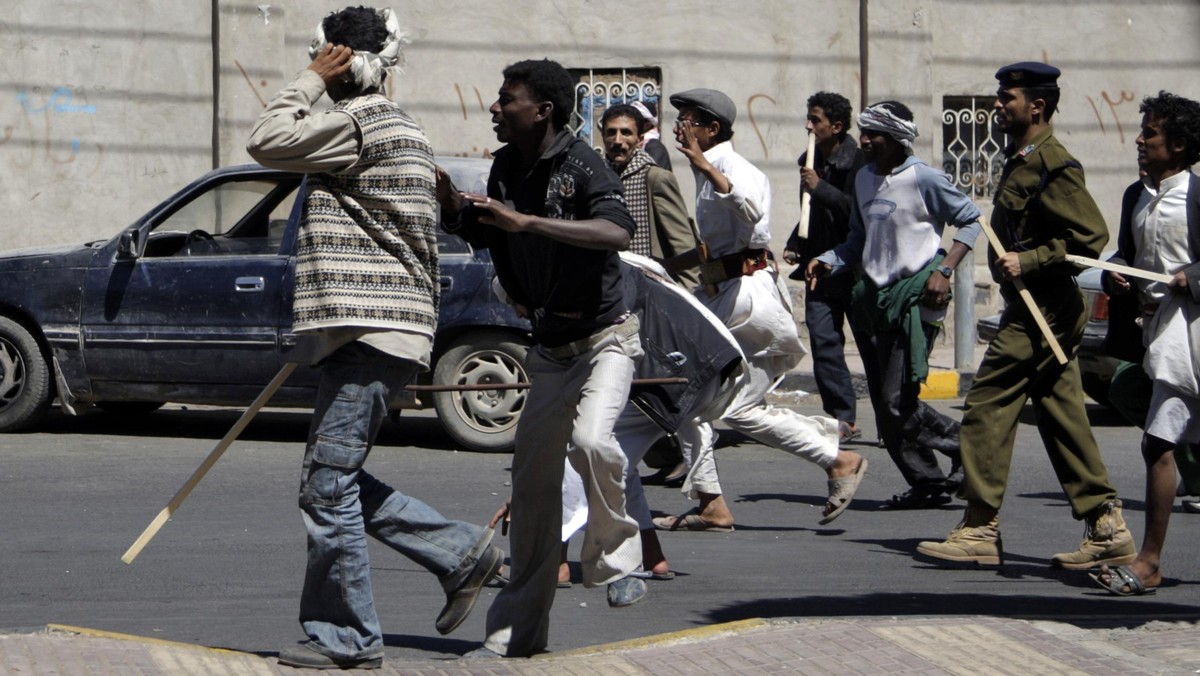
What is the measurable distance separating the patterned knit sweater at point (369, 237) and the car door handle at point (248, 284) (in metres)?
5.10

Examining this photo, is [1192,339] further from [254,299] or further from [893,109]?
[254,299]

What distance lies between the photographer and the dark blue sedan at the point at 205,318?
32.4 ft

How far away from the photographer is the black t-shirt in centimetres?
516

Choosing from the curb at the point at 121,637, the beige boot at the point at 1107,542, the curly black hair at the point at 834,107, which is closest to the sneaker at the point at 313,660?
the curb at the point at 121,637

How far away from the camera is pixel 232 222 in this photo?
10289mm

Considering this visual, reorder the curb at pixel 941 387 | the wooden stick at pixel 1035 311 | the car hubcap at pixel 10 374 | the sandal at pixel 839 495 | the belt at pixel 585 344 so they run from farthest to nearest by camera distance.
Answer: the curb at pixel 941 387 → the car hubcap at pixel 10 374 → the sandal at pixel 839 495 → the wooden stick at pixel 1035 311 → the belt at pixel 585 344

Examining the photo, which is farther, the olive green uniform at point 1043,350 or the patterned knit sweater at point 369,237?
the olive green uniform at point 1043,350

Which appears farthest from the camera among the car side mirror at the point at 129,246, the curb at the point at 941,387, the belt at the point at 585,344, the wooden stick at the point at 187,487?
the curb at the point at 941,387

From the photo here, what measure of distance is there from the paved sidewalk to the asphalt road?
0.42 metres

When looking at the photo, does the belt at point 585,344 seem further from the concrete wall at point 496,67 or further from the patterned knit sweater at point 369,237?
the concrete wall at point 496,67

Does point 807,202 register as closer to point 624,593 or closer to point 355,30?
point 624,593

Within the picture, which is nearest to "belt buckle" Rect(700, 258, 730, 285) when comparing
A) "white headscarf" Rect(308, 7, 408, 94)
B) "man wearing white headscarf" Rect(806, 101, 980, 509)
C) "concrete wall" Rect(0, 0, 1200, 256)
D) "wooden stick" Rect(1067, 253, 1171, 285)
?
"man wearing white headscarf" Rect(806, 101, 980, 509)

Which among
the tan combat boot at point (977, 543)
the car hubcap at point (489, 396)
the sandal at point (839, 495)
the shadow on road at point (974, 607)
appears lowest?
the shadow on road at point (974, 607)

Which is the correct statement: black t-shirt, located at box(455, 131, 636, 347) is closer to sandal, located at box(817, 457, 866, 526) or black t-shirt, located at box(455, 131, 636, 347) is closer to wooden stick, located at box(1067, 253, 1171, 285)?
wooden stick, located at box(1067, 253, 1171, 285)
